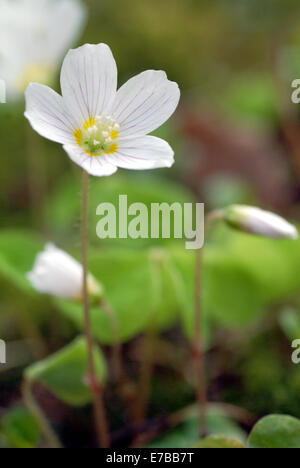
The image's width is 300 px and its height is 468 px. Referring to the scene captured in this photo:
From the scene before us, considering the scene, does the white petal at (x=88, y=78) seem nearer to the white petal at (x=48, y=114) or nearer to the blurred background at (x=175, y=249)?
the white petal at (x=48, y=114)

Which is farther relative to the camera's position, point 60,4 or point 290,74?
point 290,74

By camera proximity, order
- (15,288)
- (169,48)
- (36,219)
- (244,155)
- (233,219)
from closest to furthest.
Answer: (233,219), (15,288), (36,219), (244,155), (169,48)

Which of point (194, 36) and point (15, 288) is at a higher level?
point (194, 36)

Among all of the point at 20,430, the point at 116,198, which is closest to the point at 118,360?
the point at 20,430

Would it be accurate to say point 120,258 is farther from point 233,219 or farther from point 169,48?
point 169,48

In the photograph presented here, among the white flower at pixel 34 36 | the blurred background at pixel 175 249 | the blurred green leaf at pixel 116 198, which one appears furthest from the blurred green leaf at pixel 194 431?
the white flower at pixel 34 36

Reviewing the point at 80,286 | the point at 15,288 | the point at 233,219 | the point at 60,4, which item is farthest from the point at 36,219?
the point at 233,219

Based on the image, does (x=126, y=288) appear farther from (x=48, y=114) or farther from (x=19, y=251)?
(x=48, y=114)
